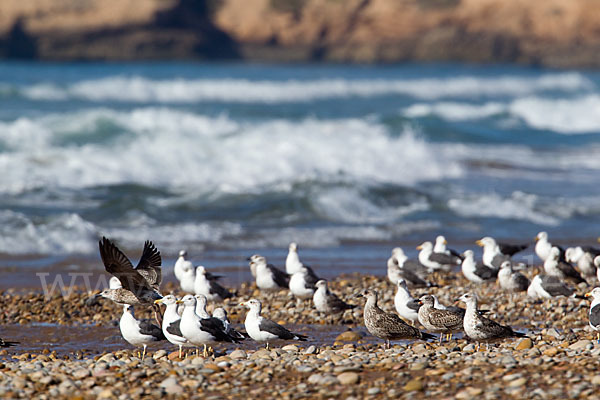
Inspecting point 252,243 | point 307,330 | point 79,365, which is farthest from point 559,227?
point 79,365

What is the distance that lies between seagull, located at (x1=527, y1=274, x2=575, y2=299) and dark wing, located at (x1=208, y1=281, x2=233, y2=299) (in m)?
3.67

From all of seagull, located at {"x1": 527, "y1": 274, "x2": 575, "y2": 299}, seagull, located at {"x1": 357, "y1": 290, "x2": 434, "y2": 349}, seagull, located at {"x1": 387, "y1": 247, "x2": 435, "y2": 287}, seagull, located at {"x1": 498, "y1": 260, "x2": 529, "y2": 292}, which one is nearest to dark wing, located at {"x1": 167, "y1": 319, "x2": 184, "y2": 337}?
seagull, located at {"x1": 357, "y1": 290, "x2": 434, "y2": 349}

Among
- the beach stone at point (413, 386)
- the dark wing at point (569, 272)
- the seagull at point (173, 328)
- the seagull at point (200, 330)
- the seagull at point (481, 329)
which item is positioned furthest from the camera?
the dark wing at point (569, 272)

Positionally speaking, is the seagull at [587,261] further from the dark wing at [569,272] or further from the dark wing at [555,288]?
the dark wing at [555,288]

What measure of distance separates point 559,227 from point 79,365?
1125 centimetres

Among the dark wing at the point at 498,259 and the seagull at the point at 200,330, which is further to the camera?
the dark wing at the point at 498,259

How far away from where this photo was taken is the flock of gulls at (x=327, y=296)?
8695 millimetres

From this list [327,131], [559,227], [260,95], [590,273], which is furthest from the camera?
[260,95]

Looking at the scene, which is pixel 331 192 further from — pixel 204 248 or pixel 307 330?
pixel 307 330

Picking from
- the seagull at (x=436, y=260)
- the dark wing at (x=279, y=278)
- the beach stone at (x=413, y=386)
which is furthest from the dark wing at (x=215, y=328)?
the seagull at (x=436, y=260)

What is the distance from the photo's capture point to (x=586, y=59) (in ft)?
303

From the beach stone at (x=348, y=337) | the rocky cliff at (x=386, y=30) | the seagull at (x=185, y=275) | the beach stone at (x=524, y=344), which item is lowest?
the beach stone at (x=524, y=344)

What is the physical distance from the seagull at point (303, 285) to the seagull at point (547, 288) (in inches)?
103

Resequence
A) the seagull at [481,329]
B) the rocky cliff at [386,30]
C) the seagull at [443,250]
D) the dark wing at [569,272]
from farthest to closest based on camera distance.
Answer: the rocky cliff at [386,30], the seagull at [443,250], the dark wing at [569,272], the seagull at [481,329]
